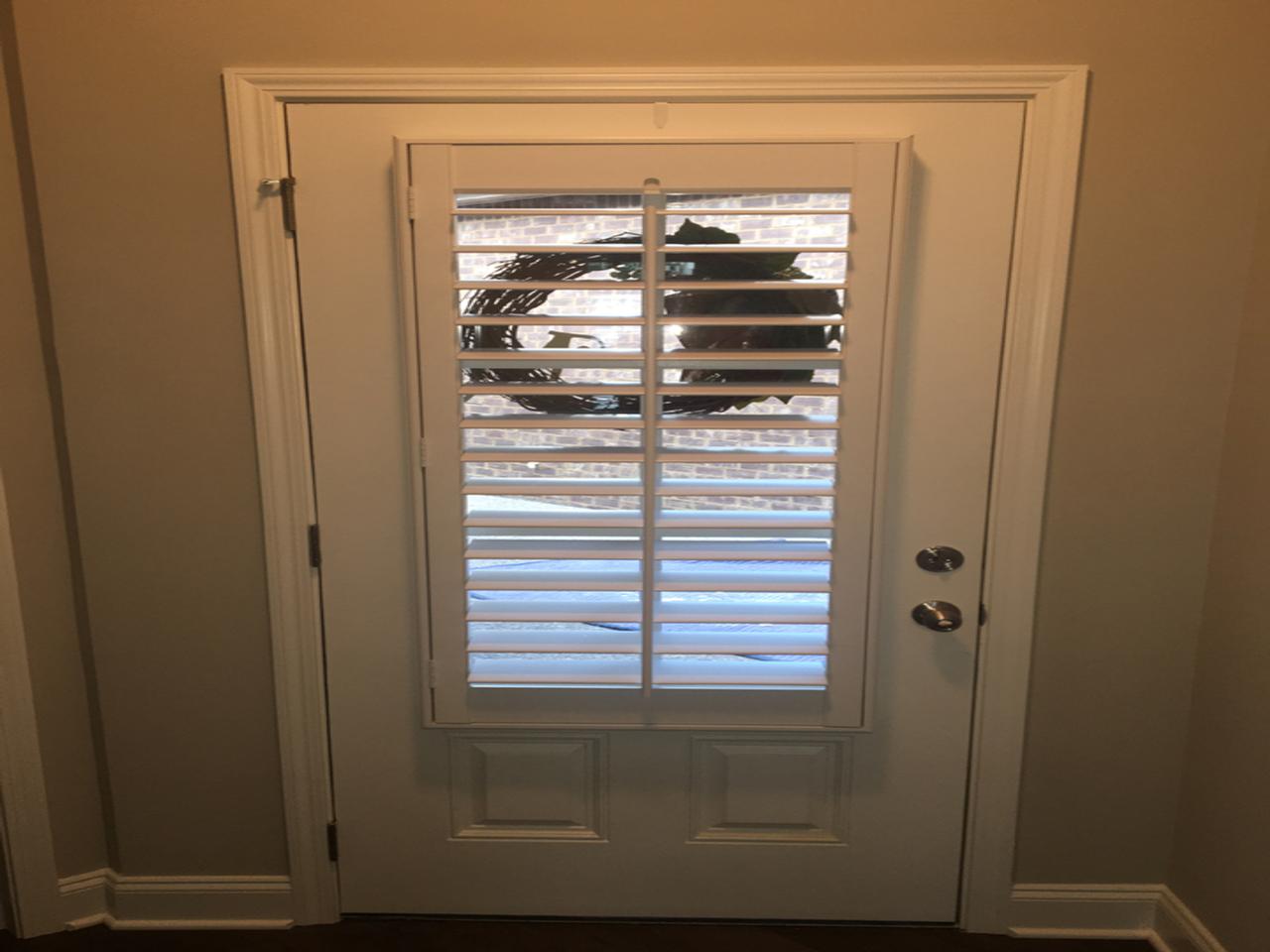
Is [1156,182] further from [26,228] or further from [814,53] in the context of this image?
[26,228]

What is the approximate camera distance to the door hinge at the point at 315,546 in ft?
5.35

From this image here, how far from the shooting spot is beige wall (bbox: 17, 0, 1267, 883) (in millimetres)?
1428

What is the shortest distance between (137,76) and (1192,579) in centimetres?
225

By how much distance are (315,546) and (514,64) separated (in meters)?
1.01

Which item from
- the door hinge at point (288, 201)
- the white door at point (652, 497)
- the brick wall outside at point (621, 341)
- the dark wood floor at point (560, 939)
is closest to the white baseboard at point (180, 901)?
the dark wood floor at point (560, 939)


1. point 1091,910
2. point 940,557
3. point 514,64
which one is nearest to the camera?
point 514,64

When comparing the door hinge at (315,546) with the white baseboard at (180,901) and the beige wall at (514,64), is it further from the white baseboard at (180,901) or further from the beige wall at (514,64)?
the white baseboard at (180,901)

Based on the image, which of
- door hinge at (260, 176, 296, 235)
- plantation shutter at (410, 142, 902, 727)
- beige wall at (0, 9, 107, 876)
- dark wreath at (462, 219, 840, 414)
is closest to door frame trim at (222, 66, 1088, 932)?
door hinge at (260, 176, 296, 235)

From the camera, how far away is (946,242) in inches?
58.5

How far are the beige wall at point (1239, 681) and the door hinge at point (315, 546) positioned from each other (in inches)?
70.9


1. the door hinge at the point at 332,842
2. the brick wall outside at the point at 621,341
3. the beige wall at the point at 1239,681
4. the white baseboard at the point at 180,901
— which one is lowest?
the white baseboard at the point at 180,901

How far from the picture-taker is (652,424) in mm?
1492

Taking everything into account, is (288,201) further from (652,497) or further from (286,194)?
(652,497)

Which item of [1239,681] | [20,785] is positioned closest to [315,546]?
[20,785]
